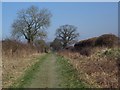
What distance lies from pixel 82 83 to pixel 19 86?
8.43ft

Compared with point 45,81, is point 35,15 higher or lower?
higher

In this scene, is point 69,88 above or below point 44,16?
below

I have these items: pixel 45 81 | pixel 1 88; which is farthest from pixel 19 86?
pixel 45 81

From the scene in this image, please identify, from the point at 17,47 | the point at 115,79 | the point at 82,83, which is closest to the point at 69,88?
the point at 82,83

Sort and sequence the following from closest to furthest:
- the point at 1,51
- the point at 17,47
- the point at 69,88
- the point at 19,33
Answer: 1. the point at 69,88
2. the point at 1,51
3. the point at 17,47
4. the point at 19,33

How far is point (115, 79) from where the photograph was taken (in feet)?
40.9

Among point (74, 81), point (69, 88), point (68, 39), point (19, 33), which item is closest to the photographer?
point (69, 88)

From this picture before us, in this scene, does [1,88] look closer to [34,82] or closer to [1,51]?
A: [34,82]

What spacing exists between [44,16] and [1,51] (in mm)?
39044

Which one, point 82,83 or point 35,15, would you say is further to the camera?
point 35,15

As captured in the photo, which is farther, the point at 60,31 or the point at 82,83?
the point at 60,31

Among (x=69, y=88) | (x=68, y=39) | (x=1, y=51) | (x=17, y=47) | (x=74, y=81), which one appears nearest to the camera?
(x=69, y=88)

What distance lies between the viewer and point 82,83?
1258cm

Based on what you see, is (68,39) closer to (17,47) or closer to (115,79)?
(17,47)
